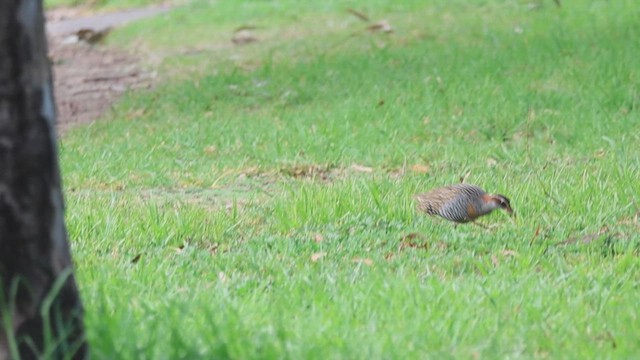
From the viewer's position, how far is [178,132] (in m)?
9.84

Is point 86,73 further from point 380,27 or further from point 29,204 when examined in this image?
point 29,204

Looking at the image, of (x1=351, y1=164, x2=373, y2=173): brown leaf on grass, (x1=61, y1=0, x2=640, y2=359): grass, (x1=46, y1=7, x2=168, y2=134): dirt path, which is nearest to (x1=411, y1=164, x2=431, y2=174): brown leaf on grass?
(x1=61, y1=0, x2=640, y2=359): grass

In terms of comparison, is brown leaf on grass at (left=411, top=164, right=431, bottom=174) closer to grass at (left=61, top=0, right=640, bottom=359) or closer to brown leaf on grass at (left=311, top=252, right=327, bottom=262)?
grass at (left=61, top=0, right=640, bottom=359)

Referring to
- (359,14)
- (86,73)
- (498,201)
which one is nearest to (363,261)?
(498,201)

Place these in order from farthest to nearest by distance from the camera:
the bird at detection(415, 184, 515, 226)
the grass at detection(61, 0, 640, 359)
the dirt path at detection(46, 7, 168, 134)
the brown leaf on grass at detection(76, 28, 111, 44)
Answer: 1. the brown leaf on grass at detection(76, 28, 111, 44)
2. the dirt path at detection(46, 7, 168, 134)
3. the bird at detection(415, 184, 515, 226)
4. the grass at detection(61, 0, 640, 359)

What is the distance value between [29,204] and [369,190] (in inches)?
136

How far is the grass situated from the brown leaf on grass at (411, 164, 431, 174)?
2cm

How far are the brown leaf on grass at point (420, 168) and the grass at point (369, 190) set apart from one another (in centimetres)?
2

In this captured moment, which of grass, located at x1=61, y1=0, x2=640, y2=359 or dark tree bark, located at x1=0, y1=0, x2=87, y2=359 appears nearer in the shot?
dark tree bark, located at x1=0, y1=0, x2=87, y2=359

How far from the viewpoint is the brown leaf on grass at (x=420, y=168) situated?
8.16 meters

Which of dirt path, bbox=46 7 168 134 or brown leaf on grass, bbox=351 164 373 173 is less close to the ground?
brown leaf on grass, bbox=351 164 373 173

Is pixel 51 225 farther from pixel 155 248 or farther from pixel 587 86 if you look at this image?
pixel 587 86

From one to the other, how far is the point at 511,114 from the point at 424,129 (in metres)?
0.67

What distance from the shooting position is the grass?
177 inches
